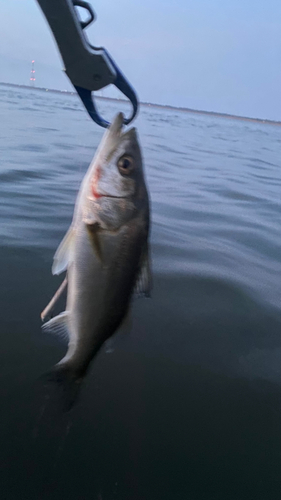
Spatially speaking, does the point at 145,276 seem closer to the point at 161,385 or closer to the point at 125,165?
the point at 125,165

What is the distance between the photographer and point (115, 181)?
6.63 ft

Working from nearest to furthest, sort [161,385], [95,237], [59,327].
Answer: [95,237] → [59,327] → [161,385]

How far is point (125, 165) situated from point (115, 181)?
0.10 m

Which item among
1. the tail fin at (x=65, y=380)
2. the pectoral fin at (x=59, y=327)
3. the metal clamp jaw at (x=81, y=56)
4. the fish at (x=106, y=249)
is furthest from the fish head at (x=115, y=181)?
the tail fin at (x=65, y=380)

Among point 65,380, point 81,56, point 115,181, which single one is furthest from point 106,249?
point 81,56

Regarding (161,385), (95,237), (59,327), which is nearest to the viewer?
(95,237)

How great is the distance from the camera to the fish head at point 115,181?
1.98 metres

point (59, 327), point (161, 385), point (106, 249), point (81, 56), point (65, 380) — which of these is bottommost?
point (161, 385)

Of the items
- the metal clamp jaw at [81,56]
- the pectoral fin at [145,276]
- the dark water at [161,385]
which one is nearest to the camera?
the metal clamp jaw at [81,56]

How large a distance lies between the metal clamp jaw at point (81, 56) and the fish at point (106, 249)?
0.23 m

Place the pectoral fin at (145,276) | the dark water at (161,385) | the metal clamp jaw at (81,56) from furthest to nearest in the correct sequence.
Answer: the dark water at (161,385)
the pectoral fin at (145,276)
the metal clamp jaw at (81,56)

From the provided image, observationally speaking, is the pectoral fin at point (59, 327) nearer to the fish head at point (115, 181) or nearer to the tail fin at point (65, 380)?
the tail fin at point (65, 380)

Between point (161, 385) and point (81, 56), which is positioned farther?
point (161, 385)

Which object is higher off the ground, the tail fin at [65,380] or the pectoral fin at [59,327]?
the pectoral fin at [59,327]
